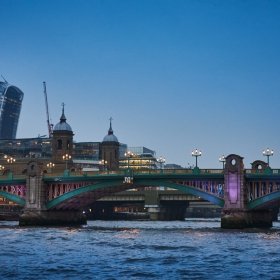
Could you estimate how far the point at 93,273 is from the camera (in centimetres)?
4962

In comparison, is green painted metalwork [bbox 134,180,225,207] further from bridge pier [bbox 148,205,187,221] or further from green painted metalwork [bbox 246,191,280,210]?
bridge pier [bbox 148,205,187,221]

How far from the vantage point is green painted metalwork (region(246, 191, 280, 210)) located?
341 feet

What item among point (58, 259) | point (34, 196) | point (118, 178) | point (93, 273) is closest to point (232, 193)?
point (118, 178)

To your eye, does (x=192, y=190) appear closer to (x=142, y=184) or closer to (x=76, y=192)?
(x=142, y=184)

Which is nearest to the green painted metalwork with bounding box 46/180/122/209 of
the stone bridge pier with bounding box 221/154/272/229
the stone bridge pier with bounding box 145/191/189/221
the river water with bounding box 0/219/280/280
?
the stone bridge pier with bounding box 221/154/272/229

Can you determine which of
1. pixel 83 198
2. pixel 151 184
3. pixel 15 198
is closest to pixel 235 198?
pixel 151 184

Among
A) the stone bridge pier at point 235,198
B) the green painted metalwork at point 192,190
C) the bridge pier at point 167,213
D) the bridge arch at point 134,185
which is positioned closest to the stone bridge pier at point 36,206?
the bridge arch at point 134,185

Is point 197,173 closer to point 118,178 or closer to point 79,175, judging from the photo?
point 118,178

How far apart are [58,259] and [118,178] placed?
6073cm

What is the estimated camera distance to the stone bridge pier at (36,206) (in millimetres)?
124000

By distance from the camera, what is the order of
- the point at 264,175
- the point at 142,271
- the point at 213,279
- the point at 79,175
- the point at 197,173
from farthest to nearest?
the point at 79,175
the point at 197,173
the point at 264,175
the point at 142,271
the point at 213,279

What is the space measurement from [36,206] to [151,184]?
2336 centimetres

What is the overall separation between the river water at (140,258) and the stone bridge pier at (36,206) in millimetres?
40595

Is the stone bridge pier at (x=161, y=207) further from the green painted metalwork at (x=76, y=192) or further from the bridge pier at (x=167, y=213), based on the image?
the green painted metalwork at (x=76, y=192)
